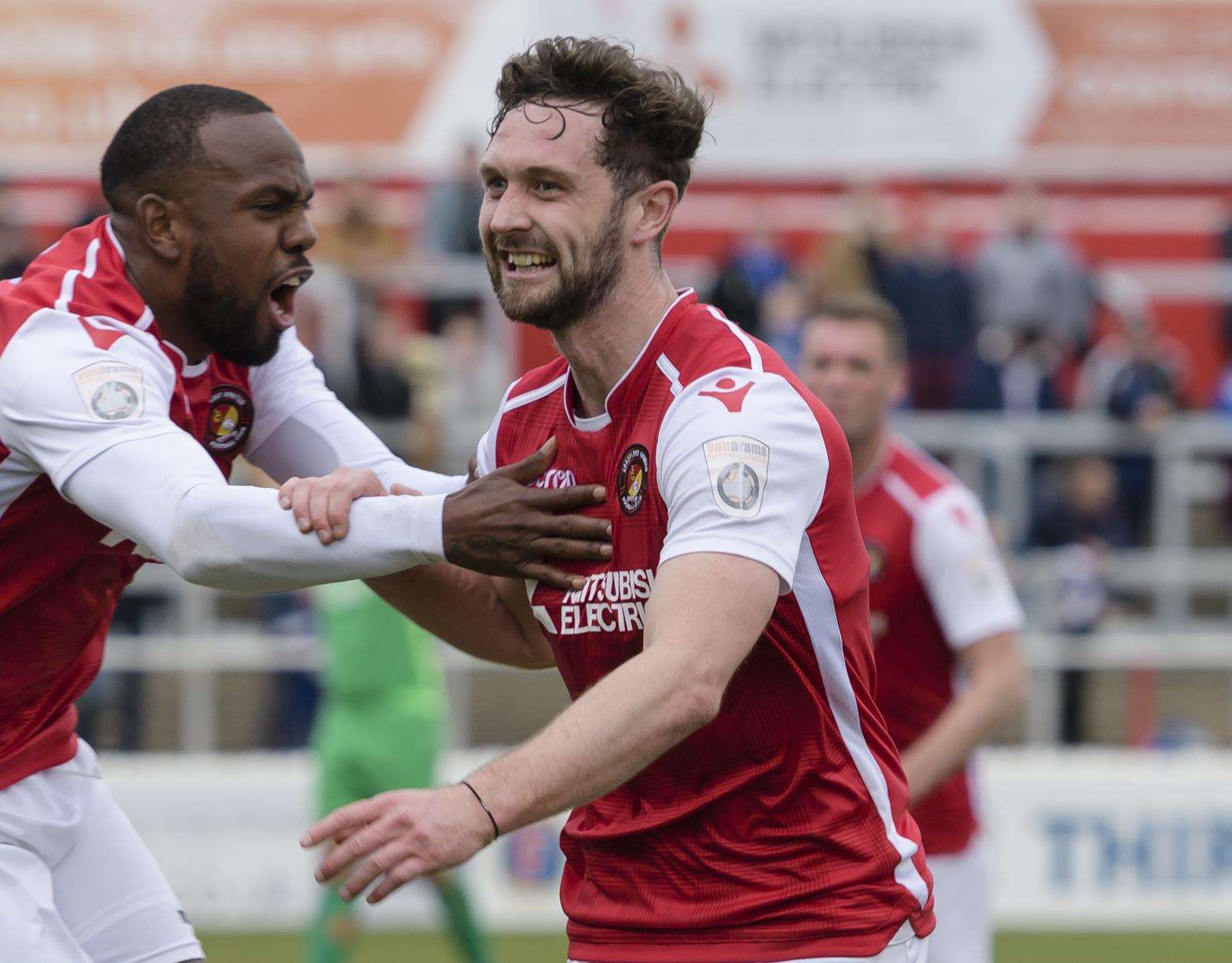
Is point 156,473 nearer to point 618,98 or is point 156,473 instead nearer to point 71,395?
point 71,395

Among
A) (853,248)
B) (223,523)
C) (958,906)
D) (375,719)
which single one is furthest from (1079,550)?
(223,523)

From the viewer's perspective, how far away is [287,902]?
1016cm

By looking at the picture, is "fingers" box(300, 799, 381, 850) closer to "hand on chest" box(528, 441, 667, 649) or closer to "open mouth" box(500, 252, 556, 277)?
"hand on chest" box(528, 441, 667, 649)

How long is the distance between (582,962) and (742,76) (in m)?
12.2

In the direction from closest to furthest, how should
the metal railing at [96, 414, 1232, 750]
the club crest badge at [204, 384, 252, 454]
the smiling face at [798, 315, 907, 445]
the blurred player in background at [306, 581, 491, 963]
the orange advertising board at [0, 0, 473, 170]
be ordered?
1. the club crest badge at [204, 384, 252, 454]
2. the smiling face at [798, 315, 907, 445]
3. the blurred player in background at [306, 581, 491, 963]
4. the metal railing at [96, 414, 1232, 750]
5. the orange advertising board at [0, 0, 473, 170]

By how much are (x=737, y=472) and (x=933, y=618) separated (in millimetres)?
2461

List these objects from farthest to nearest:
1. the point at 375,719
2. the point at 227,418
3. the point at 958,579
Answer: the point at 375,719 < the point at 958,579 < the point at 227,418

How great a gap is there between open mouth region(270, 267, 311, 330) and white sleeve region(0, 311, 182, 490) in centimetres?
40

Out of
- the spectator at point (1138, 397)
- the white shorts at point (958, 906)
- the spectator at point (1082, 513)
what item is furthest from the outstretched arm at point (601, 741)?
the spectator at point (1138, 397)

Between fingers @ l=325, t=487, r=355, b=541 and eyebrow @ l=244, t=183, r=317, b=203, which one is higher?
eyebrow @ l=244, t=183, r=317, b=203

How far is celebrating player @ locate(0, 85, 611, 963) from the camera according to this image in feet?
11.9

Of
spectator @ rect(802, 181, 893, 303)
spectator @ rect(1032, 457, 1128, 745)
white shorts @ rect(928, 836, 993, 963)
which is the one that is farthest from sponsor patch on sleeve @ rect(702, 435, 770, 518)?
spectator @ rect(1032, 457, 1128, 745)

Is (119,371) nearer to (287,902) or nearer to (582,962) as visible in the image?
(582,962)

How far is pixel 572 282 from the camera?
3.75m
